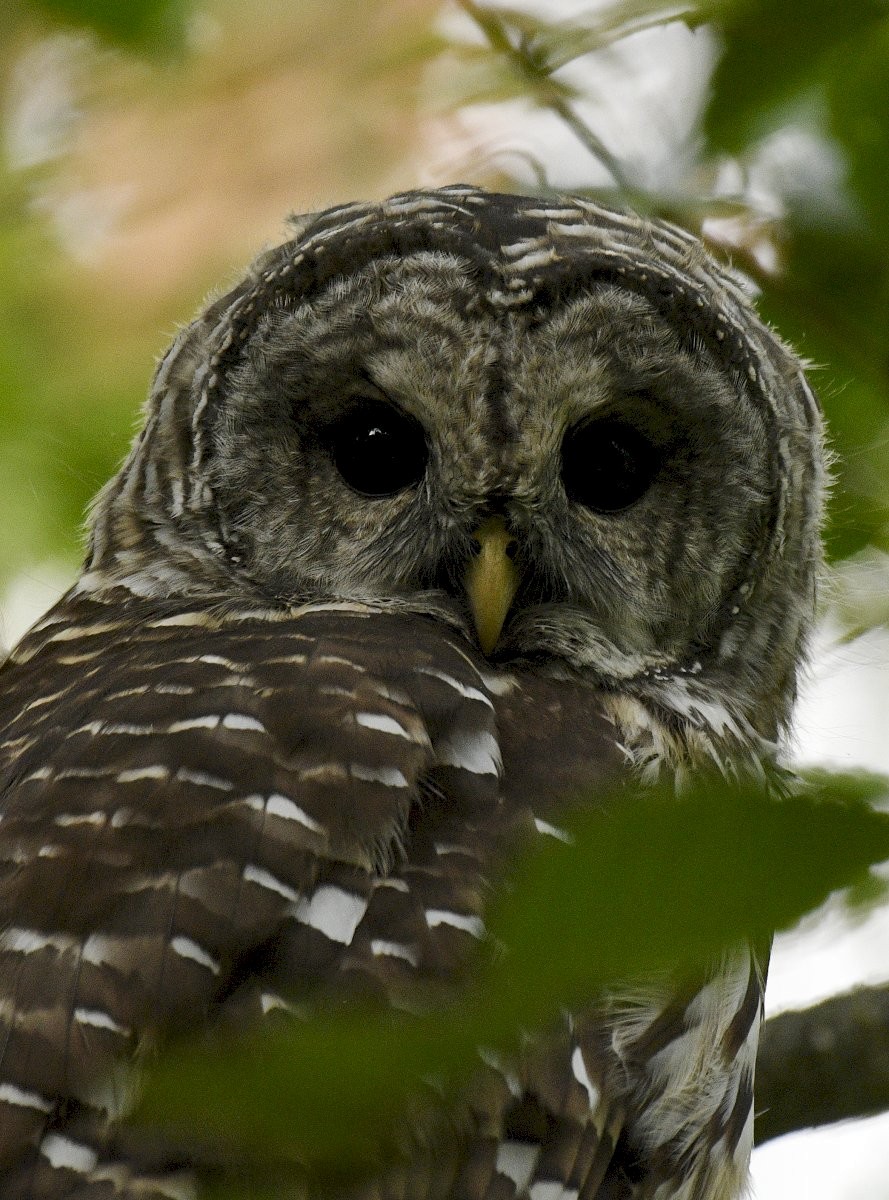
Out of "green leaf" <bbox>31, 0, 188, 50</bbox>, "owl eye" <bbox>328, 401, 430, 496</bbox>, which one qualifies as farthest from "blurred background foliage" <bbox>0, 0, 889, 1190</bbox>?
"owl eye" <bbox>328, 401, 430, 496</bbox>

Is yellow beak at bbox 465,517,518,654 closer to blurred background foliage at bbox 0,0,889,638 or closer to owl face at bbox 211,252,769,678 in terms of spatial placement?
owl face at bbox 211,252,769,678

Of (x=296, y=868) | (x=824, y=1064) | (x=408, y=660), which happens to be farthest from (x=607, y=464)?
(x=296, y=868)

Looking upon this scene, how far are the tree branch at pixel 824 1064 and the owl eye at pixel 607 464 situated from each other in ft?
3.83

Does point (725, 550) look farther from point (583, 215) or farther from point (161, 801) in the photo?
point (161, 801)

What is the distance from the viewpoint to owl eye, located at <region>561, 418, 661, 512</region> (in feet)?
11.1

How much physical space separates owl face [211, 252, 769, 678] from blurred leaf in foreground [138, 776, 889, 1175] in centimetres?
246

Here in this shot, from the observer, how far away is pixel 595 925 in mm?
727

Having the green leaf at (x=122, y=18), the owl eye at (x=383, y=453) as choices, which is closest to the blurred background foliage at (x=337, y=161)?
the green leaf at (x=122, y=18)

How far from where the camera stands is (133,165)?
13.7ft

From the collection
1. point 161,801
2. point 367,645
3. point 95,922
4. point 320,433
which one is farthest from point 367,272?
point 95,922

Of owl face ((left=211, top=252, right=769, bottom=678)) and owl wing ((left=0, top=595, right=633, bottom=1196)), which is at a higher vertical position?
owl face ((left=211, top=252, right=769, bottom=678))

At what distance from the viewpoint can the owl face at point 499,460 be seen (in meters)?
3.26

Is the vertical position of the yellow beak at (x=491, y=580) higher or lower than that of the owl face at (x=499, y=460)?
lower

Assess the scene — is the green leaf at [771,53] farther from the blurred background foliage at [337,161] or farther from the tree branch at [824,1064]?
the tree branch at [824,1064]
